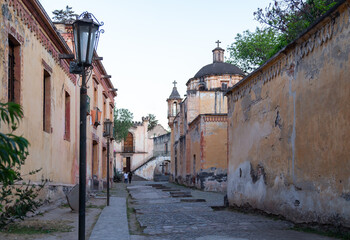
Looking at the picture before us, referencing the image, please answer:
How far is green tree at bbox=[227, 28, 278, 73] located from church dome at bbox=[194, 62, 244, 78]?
2.08 meters

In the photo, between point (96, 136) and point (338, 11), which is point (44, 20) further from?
point (96, 136)

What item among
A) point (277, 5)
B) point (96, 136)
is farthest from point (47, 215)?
point (96, 136)

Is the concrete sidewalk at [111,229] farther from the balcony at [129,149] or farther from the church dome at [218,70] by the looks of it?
the balcony at [129,149]

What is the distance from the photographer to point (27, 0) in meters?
9.84

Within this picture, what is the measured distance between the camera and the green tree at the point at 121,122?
170 ft

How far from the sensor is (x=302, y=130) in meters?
8.39

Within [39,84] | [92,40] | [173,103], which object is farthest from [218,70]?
[92,40]

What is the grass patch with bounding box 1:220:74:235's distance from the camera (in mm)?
7105

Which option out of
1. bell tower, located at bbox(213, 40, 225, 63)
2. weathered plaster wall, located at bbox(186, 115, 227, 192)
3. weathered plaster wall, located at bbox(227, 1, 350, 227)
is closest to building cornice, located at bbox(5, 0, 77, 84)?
weathered plaster wall, located at bbox(227, 1, 350, 227)

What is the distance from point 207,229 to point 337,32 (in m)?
4.42

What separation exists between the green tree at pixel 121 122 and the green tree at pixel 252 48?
1806cm

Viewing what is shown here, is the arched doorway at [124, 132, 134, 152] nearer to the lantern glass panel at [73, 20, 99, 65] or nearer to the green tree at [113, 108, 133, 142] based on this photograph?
the green tree at [113, 108, 133, 142]

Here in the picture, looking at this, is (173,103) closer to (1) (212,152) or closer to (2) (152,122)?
(1) (212,152)

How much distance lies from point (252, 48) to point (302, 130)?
94.6 feet
